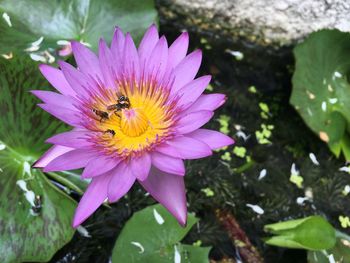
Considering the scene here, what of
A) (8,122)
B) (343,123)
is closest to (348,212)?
(343,123)

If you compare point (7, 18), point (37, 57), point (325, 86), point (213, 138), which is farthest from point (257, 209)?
point (7, 18)

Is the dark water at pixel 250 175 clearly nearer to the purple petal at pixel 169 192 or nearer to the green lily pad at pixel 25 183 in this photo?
the green lily pad at pixel 25 183

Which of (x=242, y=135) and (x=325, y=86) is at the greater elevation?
(x=325, y=86)

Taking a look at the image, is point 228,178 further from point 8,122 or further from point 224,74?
point 8,122

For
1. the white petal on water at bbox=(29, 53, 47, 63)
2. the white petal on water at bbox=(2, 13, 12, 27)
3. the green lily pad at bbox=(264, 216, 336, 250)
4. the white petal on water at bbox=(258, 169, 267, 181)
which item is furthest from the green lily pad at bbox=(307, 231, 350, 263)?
the white petal on water at bbox=(2, 13, 12, 27)

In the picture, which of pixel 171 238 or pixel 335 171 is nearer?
pixel 171 238

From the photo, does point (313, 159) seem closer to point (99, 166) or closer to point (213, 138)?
point (213, 138)

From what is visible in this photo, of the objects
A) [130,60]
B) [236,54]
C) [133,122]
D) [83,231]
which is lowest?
[83,231]
